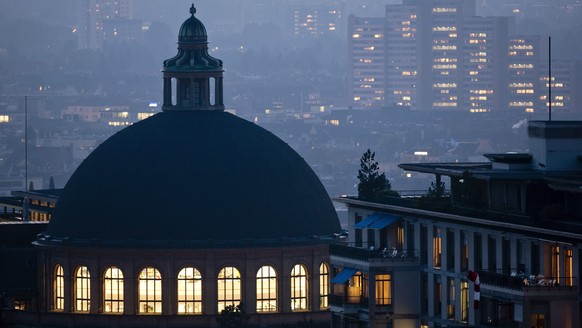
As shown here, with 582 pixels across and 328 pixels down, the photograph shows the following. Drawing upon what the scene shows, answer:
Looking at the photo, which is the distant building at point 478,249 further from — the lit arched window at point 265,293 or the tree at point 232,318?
the lit arched window at point 265,293

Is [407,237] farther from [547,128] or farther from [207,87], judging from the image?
[207,87]

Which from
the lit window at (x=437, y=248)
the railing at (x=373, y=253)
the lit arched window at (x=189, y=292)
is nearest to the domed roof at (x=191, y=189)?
the lit arched window at (x=189, y=292)

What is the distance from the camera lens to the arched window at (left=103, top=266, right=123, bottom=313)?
125688mm

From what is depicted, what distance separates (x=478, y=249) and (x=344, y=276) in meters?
12.0

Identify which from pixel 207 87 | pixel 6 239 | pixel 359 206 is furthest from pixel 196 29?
pixel 359 206

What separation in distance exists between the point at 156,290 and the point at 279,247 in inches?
217

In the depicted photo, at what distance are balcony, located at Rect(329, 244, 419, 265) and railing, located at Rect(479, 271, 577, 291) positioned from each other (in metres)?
10.4

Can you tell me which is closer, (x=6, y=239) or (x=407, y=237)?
(x=407, y=237)

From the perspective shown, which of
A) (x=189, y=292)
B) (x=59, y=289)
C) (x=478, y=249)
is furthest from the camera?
(x=59, y=289)

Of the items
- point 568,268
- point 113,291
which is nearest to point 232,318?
point 113,291

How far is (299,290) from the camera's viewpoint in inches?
4970

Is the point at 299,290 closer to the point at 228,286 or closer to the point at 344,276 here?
the point at 228,286

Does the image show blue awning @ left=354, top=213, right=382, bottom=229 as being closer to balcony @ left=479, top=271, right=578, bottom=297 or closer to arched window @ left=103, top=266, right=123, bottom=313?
balcony @ left=479, top=271, right=578, bottom=297

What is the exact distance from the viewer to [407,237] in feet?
313
